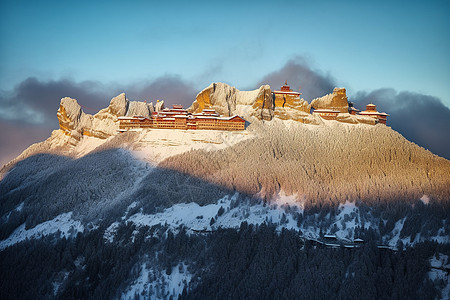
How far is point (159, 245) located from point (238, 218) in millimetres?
19108

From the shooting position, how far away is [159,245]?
9419cm

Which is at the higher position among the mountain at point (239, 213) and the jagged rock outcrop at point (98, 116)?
the jagged rock outcrop at point (98, 116)

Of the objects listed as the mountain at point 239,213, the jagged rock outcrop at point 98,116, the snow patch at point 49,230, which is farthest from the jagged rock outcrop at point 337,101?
the snow patch at point 49,230

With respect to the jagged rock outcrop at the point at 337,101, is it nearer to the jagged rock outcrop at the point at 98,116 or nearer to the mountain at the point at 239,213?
the mountain at the point at 239,213

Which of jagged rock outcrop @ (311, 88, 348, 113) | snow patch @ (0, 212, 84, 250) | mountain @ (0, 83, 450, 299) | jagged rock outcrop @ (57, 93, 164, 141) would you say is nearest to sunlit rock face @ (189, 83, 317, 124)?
mountain @ (0, 83, 450, 299)

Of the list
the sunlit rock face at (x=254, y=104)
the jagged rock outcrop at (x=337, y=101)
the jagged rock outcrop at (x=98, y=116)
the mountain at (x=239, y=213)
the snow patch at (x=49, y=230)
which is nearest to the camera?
the mountain at (x=239, y=213)

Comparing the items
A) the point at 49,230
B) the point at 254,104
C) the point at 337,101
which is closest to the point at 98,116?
the point at 254,104

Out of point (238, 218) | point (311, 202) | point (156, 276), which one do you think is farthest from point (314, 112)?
point (156, 276)

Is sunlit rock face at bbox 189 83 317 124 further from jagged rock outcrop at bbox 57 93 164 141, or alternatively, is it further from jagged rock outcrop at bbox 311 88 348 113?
jagged rock outcrop at bbox 57 93 164 141

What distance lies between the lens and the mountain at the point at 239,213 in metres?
84.2

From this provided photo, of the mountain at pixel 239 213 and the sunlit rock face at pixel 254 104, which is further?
the sunlit rock face at pixel 254 104

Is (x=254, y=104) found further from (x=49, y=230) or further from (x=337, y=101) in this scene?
(x=49, y=230)

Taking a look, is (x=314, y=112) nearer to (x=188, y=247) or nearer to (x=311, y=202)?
(x=311, y=202)

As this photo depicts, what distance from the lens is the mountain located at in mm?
84188
